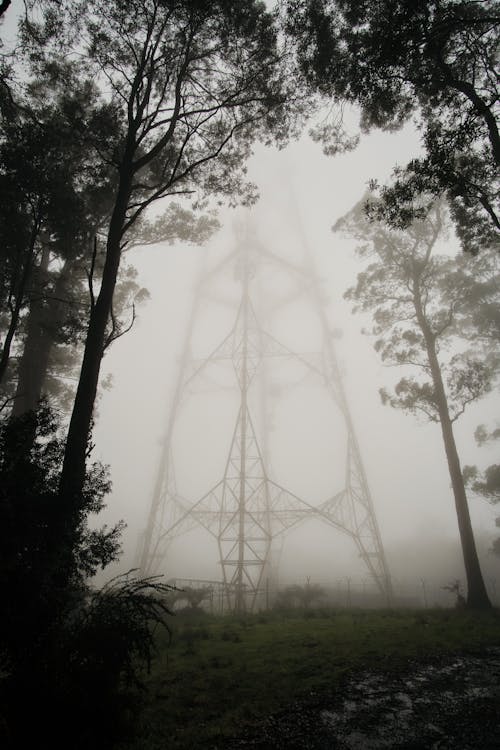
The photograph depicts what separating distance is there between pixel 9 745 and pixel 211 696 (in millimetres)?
2268

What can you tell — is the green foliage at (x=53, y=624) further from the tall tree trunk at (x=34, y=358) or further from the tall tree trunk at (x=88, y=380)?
the tall tree trunk at (x=34, y=358)

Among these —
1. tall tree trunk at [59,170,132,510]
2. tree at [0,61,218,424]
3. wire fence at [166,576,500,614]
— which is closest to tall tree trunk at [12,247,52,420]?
tree at [0,61,218,424]

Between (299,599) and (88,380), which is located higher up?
(88,380)

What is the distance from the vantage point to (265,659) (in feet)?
19.8

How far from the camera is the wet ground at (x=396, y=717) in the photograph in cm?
343

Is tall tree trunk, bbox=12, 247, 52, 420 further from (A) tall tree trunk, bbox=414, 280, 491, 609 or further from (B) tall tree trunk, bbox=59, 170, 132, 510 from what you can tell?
(A) tall tree trunk, bbox=414, 280, 491, 609

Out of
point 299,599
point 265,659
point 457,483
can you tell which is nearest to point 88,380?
point 265,659

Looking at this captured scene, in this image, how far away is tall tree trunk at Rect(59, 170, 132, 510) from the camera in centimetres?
554

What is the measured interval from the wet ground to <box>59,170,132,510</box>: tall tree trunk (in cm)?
342

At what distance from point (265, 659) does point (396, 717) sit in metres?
2.61

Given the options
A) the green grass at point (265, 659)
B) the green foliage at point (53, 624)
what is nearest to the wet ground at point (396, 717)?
the green grass at point (265, 659)

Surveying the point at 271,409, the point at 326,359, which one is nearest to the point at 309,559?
the point at 271,409

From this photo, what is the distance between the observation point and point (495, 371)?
58.6ft

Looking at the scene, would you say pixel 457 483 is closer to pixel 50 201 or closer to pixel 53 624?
pixel 53 624
